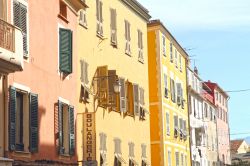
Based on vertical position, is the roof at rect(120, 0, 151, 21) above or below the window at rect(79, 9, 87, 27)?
above

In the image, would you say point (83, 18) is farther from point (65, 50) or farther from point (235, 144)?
point (235, 144)

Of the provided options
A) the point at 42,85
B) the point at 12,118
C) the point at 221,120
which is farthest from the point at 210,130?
the point at 12,118

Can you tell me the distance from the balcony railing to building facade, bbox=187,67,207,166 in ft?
127

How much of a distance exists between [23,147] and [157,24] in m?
26.4

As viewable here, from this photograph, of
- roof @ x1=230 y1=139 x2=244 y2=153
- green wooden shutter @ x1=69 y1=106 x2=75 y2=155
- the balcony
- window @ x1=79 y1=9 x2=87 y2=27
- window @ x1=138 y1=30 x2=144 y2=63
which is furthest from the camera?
roof @ x1=230 y1=139 x2=244 y2=153

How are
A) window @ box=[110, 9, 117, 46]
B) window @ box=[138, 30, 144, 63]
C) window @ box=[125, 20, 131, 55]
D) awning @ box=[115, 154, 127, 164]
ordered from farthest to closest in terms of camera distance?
1. window @ box=[138, 30, 144, 63]
2. window @ box=[125, 20, 131, 55]
3. window @ box=[110, 9, 117, 46]
4. awning @ box=[115, 154, 127, 164]

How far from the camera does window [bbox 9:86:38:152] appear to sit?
62.2ft

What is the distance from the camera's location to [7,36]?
17.0 meters

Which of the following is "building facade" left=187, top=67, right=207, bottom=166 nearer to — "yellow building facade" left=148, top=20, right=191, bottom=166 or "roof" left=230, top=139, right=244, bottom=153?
"yellow building facade" left=148, top=20, right=191, bottom=166

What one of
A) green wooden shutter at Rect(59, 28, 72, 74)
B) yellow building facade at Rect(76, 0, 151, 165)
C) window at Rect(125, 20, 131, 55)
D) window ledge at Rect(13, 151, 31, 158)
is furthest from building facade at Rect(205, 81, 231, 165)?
window ledge at Rect(13, 151, 31, 158)

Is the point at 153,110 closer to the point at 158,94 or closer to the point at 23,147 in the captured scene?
the point at 158,94

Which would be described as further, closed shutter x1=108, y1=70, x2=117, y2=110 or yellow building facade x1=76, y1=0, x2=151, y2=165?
closed shutter x1=108, y1=70, x2=117, y2=110

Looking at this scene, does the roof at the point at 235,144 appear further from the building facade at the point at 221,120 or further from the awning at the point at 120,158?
the awning at the point at 120,158

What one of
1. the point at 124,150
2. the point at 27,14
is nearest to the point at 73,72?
the point at 27,14
